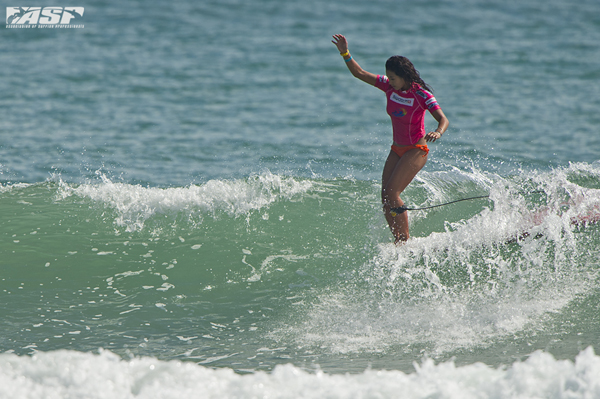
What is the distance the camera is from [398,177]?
6.33 m

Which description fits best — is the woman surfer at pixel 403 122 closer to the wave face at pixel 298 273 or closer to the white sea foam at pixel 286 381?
the wave face at pixel 298 273

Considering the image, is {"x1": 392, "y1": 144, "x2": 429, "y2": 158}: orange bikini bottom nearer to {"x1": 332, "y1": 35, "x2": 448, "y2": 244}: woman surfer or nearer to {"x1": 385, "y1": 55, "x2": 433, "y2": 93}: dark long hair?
{"x1": 332, "y1": 35, "x2": 448, "y2": 244}: woman surfer

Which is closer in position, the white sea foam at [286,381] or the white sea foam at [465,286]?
the white sea foam at [286,381]

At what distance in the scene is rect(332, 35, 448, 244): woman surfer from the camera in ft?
19.8

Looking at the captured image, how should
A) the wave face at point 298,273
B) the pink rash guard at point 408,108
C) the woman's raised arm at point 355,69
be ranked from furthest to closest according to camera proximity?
the woman's raised arm at point 355,69 → the pink rash guard at point 408,108 → the wave face at point 298,273

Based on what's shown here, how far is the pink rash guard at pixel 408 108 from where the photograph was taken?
20.0ft

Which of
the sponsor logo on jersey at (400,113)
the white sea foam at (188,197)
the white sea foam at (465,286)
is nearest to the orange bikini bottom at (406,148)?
the sponsor logo on jersey at (400,113)

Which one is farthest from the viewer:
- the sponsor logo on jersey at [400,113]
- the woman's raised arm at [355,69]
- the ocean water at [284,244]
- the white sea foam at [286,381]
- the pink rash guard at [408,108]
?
the woman's raised arm at [355,69]

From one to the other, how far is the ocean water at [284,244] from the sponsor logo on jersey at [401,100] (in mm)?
1556

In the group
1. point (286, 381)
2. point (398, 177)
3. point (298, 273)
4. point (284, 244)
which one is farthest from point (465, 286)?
point (286, 381)

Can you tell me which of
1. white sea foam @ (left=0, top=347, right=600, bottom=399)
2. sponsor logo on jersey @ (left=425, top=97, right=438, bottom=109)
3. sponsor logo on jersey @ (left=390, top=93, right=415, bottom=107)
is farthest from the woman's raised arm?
white sea foam @ (left=0, top=347, right=600, bottom=399)

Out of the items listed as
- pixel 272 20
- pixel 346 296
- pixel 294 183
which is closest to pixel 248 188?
pixel 294 183

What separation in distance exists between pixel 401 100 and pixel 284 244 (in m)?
2.28

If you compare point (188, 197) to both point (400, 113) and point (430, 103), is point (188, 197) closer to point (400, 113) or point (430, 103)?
point (400, 113)
